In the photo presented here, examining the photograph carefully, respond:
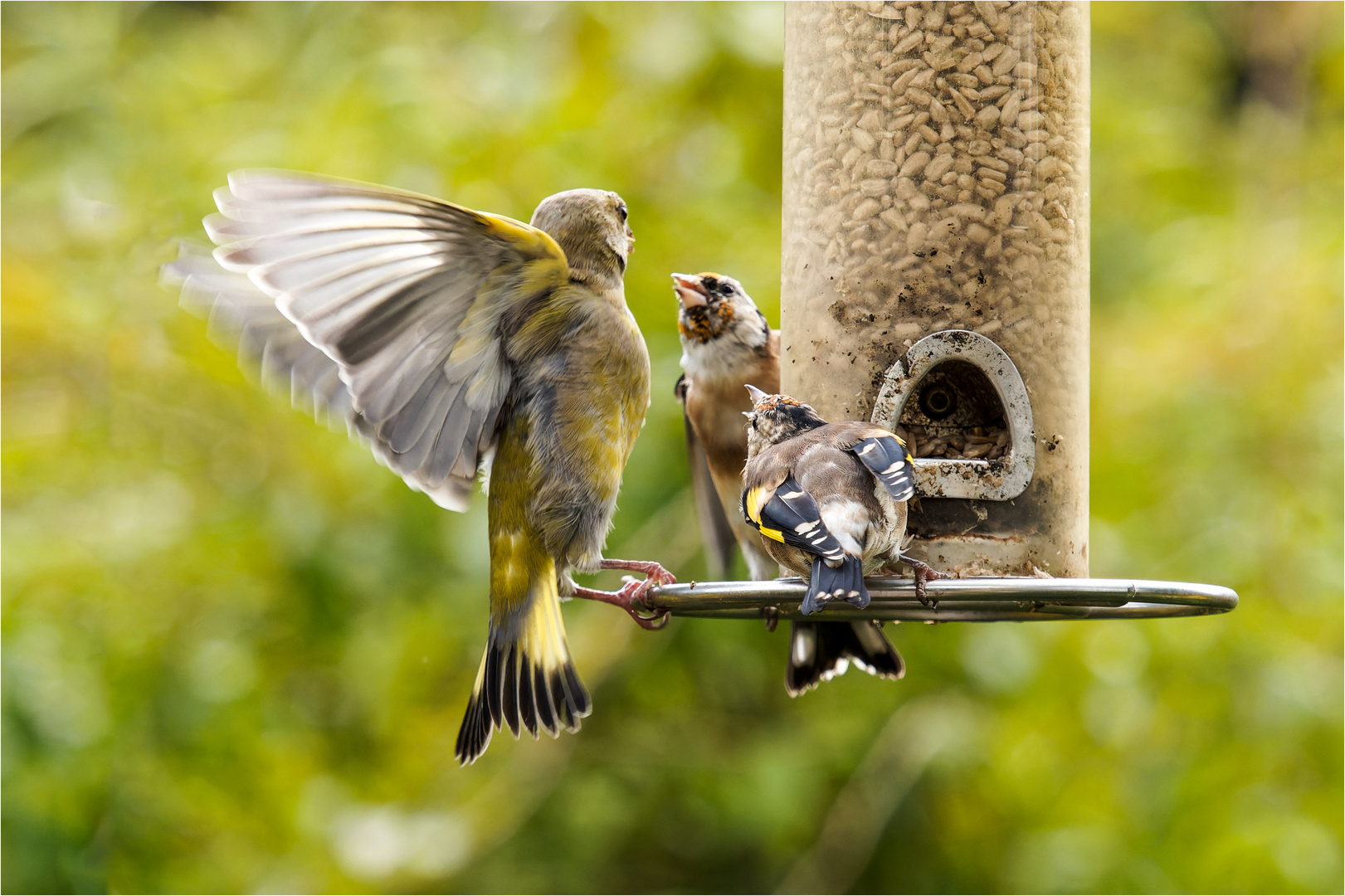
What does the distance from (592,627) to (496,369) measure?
1070 millimetres

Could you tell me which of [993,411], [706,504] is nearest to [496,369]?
[706,504]

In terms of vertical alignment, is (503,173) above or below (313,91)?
below

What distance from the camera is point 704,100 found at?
4816mm

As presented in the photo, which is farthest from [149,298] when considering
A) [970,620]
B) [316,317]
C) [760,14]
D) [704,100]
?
[970,620]

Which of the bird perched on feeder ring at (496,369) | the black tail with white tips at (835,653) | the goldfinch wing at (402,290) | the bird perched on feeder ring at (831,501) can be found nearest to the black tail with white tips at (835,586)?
the bird perched on feeder ring at (831,501)

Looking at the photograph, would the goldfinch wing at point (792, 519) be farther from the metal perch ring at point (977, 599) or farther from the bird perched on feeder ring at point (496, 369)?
the bird perched on feeder ring at point (496, 369)

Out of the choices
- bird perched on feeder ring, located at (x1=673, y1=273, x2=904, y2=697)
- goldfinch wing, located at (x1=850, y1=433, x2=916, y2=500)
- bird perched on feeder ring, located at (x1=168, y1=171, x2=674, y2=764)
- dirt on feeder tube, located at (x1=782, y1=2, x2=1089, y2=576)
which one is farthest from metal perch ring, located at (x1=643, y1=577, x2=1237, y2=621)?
bird perched on feeder ring, located at (x1=673, y1=273, x2=904, y2=697)

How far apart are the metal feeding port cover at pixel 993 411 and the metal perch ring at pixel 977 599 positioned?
395mm

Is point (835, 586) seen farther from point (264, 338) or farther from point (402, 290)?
point (264, 338)

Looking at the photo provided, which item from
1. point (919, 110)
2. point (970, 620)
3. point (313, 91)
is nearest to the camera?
point (970, 620)

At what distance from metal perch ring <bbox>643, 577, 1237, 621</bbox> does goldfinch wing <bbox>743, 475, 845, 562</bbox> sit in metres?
0.10

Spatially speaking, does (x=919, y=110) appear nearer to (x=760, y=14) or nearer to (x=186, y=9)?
(x=760, y=14)

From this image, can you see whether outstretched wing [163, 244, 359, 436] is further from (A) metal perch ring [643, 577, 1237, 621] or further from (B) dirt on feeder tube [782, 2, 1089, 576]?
(B) dirt on feeder tube [782, 2, 1089, 576]

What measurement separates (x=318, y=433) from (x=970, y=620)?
8.22ft
